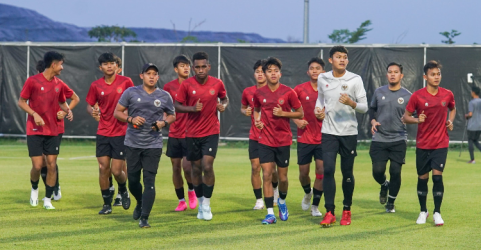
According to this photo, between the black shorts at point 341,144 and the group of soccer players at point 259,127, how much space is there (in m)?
0.01

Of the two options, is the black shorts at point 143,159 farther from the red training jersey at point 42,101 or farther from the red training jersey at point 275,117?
the red training jersey at point 42,101

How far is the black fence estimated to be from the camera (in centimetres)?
2067

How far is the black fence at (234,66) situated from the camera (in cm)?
2067

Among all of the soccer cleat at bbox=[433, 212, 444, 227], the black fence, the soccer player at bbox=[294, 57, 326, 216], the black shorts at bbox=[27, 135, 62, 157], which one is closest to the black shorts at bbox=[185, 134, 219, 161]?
the soccer player at bbox=[294, 57, 326, 216]

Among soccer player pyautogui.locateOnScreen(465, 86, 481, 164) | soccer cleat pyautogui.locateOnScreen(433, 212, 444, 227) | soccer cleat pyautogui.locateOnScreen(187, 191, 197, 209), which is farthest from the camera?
soccer player pyautogui.locateOnScreen(465, 86, 481, 164)

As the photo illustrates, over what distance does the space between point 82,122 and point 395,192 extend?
48.4 ft

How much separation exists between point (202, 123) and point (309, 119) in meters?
1.58

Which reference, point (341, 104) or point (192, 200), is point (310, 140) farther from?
point (192, 200)

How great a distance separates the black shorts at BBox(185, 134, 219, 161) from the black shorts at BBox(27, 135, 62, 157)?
6.78ft

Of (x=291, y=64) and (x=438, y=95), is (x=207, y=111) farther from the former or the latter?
(x=291, y=64)

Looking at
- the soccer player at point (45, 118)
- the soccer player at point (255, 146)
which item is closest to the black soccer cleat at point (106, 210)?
the soccer player at point (45, 118)

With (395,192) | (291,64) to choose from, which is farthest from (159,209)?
(291,64)

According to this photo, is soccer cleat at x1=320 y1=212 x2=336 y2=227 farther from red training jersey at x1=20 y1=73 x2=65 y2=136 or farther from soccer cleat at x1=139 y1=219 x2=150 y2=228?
red training jersey at x1=20 y1=73 x2=65 y2=136

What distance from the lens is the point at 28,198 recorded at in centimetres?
1090
